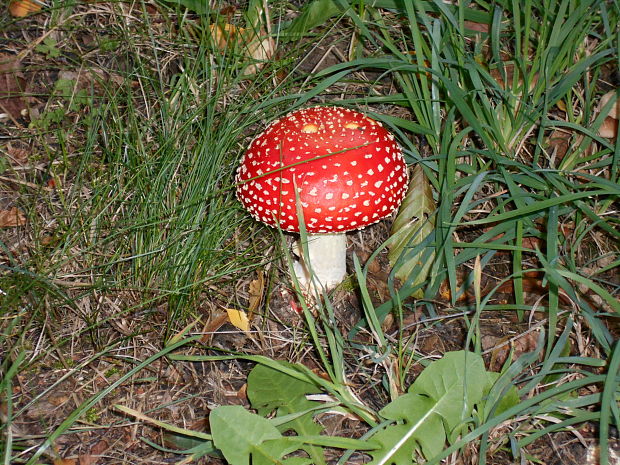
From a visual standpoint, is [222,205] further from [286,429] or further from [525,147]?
[525,147]

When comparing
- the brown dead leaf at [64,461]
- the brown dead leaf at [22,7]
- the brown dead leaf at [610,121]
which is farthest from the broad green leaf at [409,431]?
the brown dead leaf at [22,7]

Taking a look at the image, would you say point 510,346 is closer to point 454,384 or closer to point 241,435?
point 454,384

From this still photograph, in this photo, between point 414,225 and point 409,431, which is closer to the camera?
point 409,431

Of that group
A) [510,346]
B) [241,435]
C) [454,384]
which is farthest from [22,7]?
[510,346]

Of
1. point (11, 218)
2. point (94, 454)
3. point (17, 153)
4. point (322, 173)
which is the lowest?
point (94, 454)

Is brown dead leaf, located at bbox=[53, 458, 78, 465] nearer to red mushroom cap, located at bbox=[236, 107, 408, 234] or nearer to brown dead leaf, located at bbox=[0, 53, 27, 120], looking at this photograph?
red mushroom cap, located at bbox=[236, 107, 408, 234]

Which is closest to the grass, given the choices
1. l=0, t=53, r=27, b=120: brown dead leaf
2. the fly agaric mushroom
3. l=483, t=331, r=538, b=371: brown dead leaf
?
l=483, t=331, r=538, b=371: brown dead leaf
